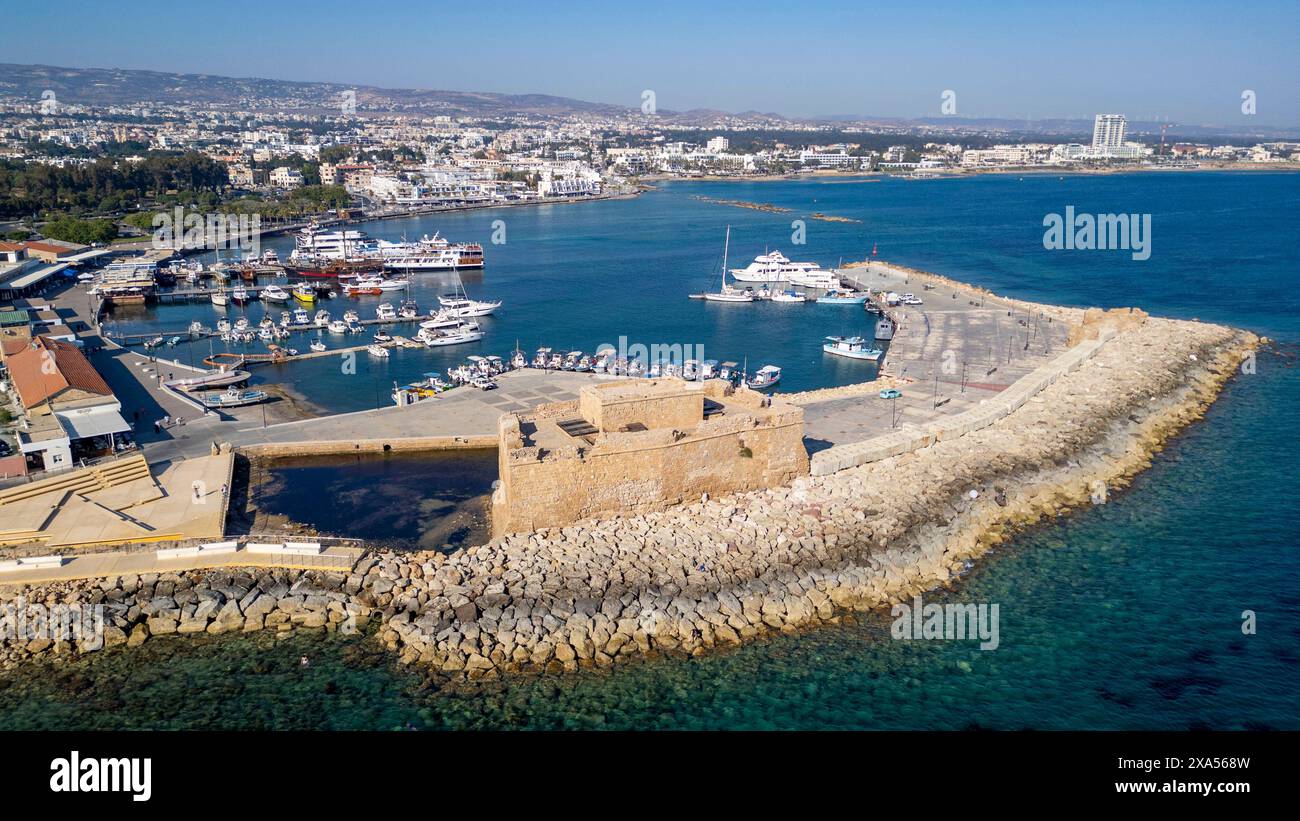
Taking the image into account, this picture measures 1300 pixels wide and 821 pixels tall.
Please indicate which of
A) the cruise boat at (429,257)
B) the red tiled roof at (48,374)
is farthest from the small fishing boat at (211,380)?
the cruise boat at (429,257)

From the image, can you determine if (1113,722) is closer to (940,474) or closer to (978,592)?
(978,592)

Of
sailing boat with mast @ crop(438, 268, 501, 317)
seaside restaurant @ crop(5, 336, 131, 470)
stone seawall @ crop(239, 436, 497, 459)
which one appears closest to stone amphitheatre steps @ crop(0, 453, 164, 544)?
seaside restaurant @ crop(5, 336, 131, 470)

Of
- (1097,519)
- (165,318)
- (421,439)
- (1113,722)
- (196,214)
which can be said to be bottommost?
(1113,722)

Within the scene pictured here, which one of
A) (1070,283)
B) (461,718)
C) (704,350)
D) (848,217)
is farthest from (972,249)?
(461,718)

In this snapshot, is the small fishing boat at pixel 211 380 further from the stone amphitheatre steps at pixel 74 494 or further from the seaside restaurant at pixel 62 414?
the stone amphitheatre steps at pixel 74 494

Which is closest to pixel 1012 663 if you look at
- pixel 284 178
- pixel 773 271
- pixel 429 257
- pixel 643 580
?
pixel 643 580

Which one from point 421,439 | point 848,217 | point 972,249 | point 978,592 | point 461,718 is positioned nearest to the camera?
point 461,718

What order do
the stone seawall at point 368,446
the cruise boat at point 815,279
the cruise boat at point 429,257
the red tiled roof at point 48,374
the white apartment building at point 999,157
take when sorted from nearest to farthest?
the red tiled roof at point 48,374 < the stone seawall at point 368,446 < the cruise boat at point 815,279 < the cruise boat at point 429,257 < the white apartment building at point 999,157

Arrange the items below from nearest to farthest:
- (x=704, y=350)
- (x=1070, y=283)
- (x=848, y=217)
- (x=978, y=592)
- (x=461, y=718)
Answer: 1. (x=461, y=718)
2. (x=978, y=592)
3. (x=704, y=350)
4. (x=1070, y=283)
5. (x=848, y=217)
